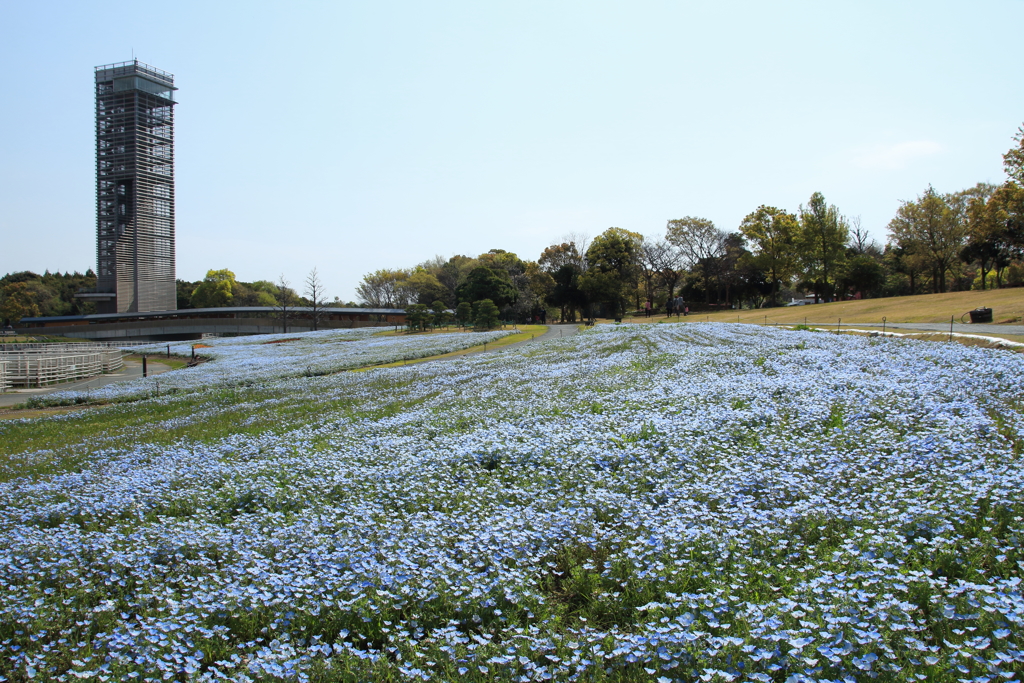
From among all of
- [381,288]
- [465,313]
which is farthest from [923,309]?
[381,288]

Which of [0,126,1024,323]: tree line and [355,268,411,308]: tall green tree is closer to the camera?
[0,126,1024,323]: tree line

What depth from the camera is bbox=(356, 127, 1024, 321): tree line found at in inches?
2621

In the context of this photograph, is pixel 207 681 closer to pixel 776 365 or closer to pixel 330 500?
pixel 330 500

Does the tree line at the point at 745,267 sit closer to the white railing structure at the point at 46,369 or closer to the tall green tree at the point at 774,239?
the tall green tree at the point at 774,239

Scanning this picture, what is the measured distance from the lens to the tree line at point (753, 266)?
66.6 meters

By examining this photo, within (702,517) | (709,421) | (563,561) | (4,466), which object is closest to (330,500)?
(563,561)

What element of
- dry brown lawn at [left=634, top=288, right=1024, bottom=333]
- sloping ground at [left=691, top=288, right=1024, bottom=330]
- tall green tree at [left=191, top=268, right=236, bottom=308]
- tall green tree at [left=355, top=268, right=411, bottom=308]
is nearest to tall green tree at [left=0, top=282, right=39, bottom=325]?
tall green tree at [left=191, top=268, right=236, bottom=308]

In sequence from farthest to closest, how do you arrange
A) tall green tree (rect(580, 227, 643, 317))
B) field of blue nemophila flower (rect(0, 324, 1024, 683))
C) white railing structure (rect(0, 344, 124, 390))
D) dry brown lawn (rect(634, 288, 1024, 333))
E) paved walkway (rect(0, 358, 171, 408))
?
tall green tree (rect(580, 227, 643, 317))
dry brown lawn (rect(634, 288, 1024, 333))
white railing structure (rect(0, 344, 124, 390))
paved walkway (rect(0, 358, 171, 408))
field of blue nemophila flower (rect(0, 324, 1024, 683))

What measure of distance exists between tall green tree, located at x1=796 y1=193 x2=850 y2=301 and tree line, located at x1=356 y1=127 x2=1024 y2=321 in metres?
0.12

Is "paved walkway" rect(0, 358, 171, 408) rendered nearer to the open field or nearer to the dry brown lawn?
the dry brown lawn

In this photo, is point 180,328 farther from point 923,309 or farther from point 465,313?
point 923,309

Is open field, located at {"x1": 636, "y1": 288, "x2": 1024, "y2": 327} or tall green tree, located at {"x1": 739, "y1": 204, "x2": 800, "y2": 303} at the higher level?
tall green tree, located at {"x1": 739, "y1": 204, "x2": 800, "y2": 303}

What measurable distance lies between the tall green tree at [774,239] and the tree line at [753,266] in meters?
0.13

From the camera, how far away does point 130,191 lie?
113125 millimetres
